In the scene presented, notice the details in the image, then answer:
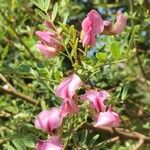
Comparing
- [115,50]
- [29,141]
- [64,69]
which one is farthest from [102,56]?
[64,69]

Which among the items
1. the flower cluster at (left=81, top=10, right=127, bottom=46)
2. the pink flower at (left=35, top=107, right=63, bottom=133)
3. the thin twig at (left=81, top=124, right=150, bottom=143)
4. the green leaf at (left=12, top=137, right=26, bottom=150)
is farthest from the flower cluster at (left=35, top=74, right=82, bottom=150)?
the thin twig at (left=81, top=124, right=150, bottom=143)

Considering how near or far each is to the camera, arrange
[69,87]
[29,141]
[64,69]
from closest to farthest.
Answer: [69,87] < [29,141] < [64,69]

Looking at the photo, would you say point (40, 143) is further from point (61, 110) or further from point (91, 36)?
point (91, 36)

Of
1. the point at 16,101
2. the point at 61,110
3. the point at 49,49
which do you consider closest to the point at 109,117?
the point at 61,110

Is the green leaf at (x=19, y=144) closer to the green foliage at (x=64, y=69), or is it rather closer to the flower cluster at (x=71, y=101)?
the green foliage at (x=64, y=69)

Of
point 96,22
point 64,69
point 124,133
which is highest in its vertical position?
point 96,22

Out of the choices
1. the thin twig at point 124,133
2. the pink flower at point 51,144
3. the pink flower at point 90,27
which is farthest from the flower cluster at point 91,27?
the thin twig at point 124,133

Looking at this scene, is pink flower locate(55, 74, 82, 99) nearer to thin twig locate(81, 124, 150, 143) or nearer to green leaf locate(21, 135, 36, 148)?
green leaf locate(21, 135, 36, 148)

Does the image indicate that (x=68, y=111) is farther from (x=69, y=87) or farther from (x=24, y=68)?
(x=24, y=68)
